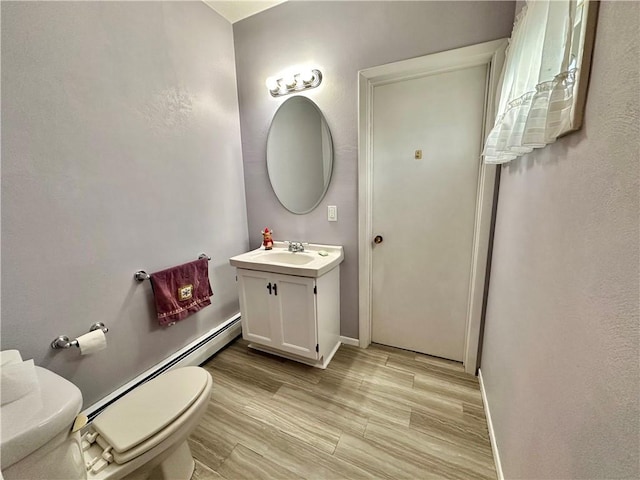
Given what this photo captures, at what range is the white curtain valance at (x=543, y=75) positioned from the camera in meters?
0.66

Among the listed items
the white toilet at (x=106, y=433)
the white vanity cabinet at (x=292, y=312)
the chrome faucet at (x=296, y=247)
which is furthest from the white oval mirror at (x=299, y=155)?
the white toilet at (x=106, y=433)

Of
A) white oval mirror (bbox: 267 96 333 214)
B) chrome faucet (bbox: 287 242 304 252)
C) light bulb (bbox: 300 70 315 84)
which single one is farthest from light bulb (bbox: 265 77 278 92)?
chrome faucet (bbox: 287 242 304 252)

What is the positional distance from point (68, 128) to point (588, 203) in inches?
79.2

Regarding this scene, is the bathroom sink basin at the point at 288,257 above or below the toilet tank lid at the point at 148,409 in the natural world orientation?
above

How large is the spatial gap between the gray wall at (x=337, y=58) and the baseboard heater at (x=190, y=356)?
81cm

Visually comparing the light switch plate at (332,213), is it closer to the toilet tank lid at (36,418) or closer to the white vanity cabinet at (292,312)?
the white vanity cabinet at (292,312)

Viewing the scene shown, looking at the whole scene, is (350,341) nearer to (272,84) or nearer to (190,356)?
(190,356)

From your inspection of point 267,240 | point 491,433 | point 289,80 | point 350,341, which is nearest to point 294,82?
point 289,80

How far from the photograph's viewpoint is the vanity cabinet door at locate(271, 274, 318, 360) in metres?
1.68

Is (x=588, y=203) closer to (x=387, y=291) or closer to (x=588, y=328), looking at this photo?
(x=588, y=328)

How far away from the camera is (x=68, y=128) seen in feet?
3.85

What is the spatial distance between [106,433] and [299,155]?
197cm

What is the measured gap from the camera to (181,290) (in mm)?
1702

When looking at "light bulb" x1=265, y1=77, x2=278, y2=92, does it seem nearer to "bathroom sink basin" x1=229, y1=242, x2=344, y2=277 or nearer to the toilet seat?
"bathroom sink basin" x1=229, y1=242, x2=344, y2=277
